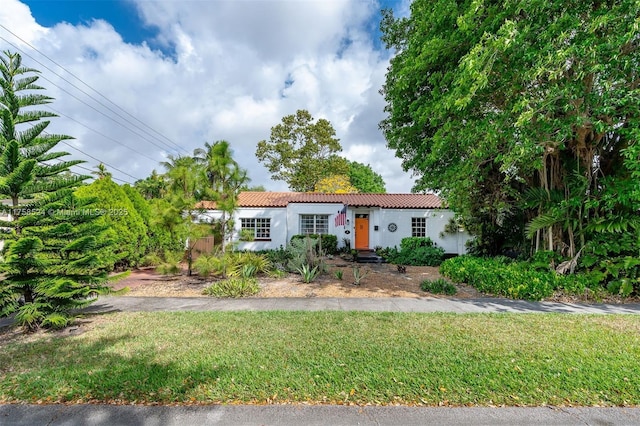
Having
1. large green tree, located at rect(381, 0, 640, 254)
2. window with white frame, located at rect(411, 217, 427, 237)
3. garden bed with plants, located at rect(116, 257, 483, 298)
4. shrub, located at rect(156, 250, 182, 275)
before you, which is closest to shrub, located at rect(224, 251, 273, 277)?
garden bed with plants, located at rect(116, 257, 483, 298)

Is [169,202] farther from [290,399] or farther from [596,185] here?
[596,185]

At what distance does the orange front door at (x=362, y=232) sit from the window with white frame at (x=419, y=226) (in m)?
2.85

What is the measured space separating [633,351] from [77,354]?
8014mm

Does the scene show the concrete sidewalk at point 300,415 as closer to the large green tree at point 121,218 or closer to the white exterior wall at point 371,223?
the large green tree at point 121,218

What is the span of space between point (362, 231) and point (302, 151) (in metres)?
12.5

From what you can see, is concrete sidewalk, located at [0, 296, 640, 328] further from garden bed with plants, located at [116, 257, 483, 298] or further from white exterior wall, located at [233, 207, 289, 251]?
white exterior wall, located at [233, 207, 289, 251]

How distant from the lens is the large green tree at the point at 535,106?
562 cm

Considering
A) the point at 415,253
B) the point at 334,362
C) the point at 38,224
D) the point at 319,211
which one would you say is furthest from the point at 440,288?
the point at 319,211

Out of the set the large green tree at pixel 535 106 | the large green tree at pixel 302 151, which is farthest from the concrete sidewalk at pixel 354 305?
the large green tree at pixel 302 151

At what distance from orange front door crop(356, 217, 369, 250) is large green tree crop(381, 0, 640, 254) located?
7014 millimetres

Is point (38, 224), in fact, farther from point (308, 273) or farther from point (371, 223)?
point (371, 223)

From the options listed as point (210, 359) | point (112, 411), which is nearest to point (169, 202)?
point (210, 359)

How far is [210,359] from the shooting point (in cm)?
367

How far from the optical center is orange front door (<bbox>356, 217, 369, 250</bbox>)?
17422 mm
